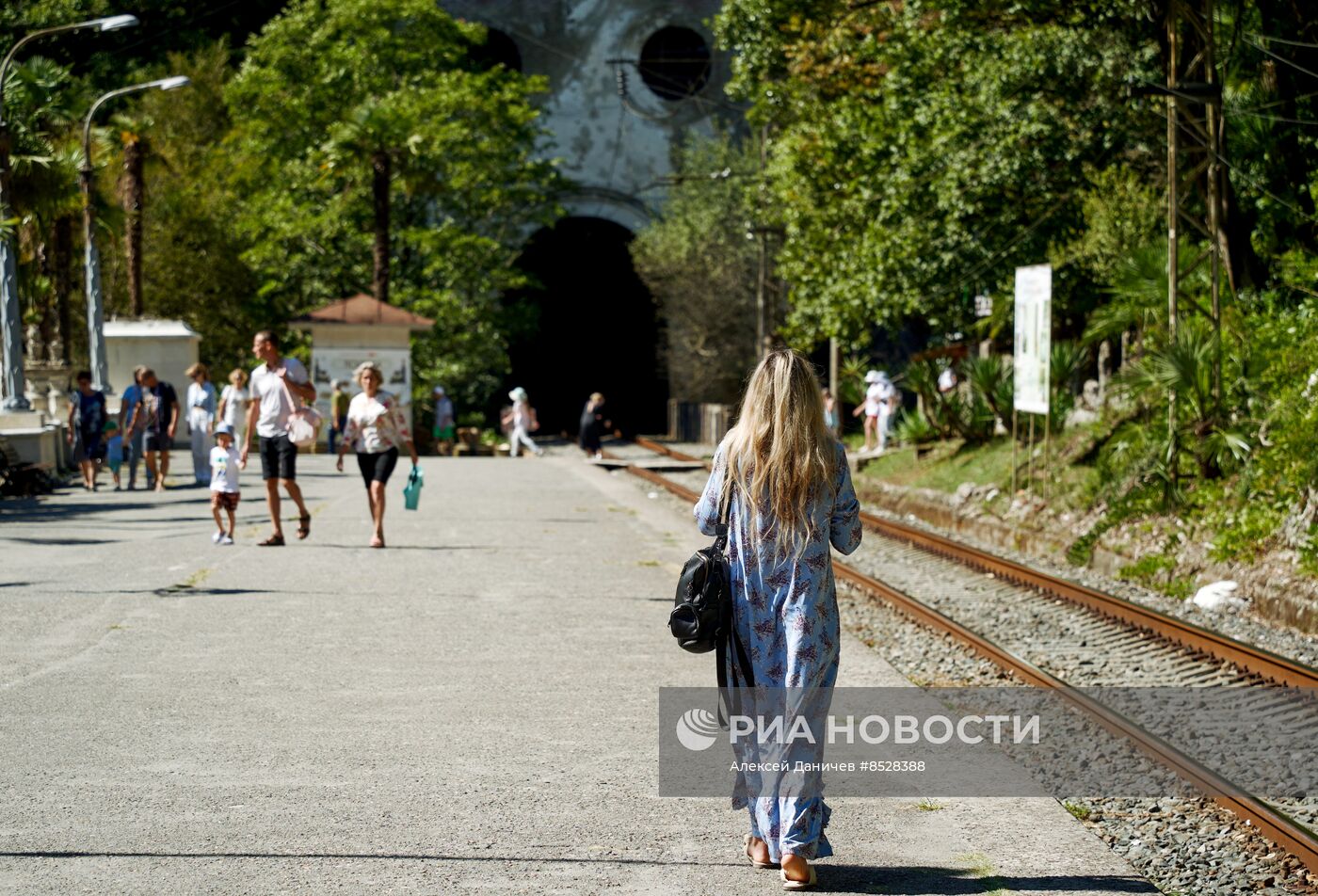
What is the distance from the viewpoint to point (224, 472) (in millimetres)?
15297

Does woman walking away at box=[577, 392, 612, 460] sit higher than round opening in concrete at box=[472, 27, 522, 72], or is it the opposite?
round opening in concrete at box=[472, 27, 522, 72]

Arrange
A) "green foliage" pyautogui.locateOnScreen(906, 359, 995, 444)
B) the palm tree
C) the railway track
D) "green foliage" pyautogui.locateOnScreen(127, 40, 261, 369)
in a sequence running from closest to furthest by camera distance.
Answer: the railway track
"green foliage" pyautogui.locateOnScreen(906, 359, 995, 444)
the palm tree
"green foliage" pyautogui.locateOnScreen(127, 40, 261, 369)

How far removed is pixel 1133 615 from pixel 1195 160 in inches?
430

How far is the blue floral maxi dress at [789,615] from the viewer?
532 centimetres

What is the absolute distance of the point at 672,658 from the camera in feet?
31.7

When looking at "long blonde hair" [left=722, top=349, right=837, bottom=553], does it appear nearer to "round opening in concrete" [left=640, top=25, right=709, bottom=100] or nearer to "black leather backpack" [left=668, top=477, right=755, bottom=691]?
"black leather backpack" [left=668, top=477, right=755, bottom=691]

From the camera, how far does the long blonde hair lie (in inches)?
210

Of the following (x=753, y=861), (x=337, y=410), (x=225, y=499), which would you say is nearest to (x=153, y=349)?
(x=337, y=410)

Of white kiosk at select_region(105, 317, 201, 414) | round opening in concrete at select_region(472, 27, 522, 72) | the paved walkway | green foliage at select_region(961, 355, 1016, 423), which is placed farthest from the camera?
round opening in concrete at select_region(472, 27, 522, 72)

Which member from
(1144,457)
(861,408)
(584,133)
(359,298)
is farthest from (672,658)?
(584,133)

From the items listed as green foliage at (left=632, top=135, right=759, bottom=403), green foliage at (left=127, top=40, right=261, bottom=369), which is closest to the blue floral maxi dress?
green foliage at (left=127, top=40, right=261, bottom=369)

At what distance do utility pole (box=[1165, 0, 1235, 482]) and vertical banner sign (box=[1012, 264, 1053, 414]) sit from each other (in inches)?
54.0

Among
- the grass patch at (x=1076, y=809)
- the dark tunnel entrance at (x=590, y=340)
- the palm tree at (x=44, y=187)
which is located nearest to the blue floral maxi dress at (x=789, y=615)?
the grass patch at (x=1076, y=809)

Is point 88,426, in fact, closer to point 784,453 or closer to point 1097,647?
point 1097,647
